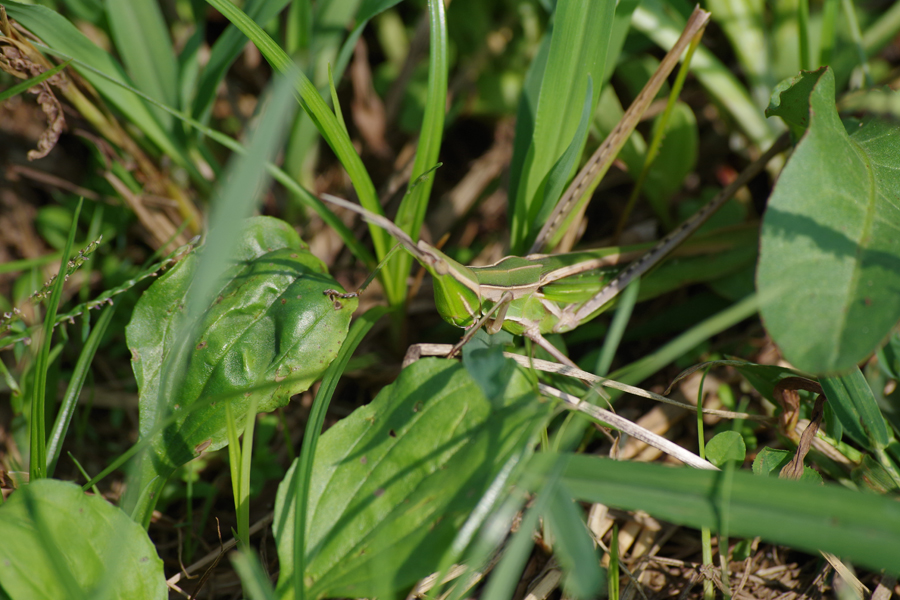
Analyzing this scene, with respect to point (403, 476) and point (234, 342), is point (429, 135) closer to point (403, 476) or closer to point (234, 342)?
point (234, 342)

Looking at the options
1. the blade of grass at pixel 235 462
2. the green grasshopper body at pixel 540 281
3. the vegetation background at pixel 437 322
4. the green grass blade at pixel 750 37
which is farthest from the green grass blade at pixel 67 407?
the green grass blade at pixel 750 37

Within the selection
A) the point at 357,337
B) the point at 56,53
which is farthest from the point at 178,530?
the point at 56,53

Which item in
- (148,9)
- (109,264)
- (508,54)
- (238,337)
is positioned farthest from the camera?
(508,54)

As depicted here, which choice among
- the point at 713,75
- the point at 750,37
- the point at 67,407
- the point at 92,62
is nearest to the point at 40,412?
the point at 67,407

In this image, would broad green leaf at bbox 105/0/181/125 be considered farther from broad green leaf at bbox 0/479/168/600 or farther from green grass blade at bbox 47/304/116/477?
broad green leaf at bbox 0/479/168/600

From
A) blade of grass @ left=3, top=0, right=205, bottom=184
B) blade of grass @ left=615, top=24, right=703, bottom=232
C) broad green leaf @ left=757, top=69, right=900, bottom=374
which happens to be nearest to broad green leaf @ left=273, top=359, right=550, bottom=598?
broad green leaf @ left=757, top=69, right=900, bottom=374

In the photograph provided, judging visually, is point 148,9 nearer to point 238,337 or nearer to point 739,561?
point 238,337
